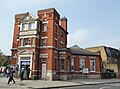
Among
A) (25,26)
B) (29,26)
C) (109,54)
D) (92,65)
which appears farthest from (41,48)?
(109,54)

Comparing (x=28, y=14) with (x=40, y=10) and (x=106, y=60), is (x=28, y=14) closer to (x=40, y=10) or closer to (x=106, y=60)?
(x=40, y=10)

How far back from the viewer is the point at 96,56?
133 feet

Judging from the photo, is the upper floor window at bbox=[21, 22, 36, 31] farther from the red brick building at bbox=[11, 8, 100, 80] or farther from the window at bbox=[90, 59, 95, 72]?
the window at bbox=[90, 59, 95, 72]

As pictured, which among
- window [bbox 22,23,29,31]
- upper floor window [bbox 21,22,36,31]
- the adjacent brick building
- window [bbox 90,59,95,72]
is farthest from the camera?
the adjacent brick building

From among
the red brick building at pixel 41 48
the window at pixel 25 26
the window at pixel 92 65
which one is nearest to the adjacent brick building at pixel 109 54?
the window at pixel 92 65

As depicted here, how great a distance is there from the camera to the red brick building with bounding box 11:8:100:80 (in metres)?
30.1

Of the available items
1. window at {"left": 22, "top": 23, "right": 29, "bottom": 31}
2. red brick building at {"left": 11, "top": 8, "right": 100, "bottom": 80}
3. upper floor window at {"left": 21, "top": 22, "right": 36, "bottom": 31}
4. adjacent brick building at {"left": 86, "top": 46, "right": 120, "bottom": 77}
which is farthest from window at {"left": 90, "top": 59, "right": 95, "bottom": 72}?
adjacent brick building at {"left": 86, "top": 46, "right": 120, "bottom": 77}

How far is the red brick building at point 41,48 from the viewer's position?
3006 cm

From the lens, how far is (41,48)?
102ft

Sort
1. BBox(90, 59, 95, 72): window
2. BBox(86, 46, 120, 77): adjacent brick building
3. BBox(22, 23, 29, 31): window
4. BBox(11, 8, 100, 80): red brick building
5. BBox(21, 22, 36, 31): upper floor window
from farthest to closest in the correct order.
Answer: BBox(86, 46, 120, 77): adjacent brick building
BBox(90, 59, 95, 72): window
BBox(22, 23, 29, 31): window
BBox(21, 22, 36, 31): upper floor window
BBox(11, 8, 100, 80): red brick building

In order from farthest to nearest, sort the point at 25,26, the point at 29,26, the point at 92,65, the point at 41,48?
the point at 92,65 → the point at 25,26 → the point at 29,26 → the point at 41,48

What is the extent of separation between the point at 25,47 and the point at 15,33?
17.1ft

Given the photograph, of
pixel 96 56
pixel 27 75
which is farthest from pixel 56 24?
pixel 96 56

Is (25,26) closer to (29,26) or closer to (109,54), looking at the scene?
(29,26)
